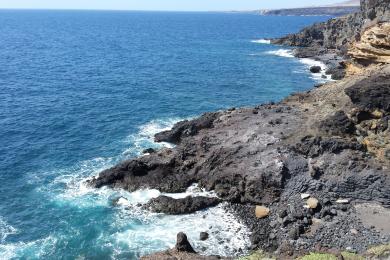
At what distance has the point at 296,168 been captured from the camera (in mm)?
51125

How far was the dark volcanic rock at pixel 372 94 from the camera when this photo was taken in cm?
5306

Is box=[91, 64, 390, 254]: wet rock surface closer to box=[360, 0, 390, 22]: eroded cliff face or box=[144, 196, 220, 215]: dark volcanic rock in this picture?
box=[144, 196, 220, 215]: dark volcanic rock

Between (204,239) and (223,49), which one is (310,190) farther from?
(223,49)

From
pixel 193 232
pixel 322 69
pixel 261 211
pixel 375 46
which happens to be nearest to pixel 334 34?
pixel 322 69

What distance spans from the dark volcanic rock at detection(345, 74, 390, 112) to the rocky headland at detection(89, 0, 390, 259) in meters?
0.12

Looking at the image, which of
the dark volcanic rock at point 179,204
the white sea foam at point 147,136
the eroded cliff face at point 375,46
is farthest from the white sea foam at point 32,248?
the eroded cliff face at point 375,46

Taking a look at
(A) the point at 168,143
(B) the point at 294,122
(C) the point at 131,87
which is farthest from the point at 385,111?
(C) the point at 131,87

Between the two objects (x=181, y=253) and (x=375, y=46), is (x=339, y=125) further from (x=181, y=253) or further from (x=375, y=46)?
(x=181, y=253)

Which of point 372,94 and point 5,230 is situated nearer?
point 5,230

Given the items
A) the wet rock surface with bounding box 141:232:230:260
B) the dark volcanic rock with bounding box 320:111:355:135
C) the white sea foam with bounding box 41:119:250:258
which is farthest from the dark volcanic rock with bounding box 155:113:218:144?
the wet rock surface with bounding box 141:232:230:260

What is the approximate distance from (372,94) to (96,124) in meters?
45.6

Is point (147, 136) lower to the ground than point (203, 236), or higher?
higher

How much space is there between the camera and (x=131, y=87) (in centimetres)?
10306

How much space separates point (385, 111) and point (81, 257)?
1533 inches
